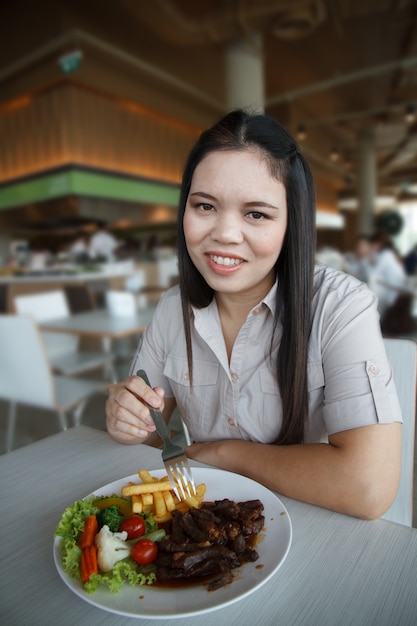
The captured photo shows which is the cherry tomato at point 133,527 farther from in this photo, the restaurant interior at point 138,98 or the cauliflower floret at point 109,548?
the restaurant interior at point 138,98

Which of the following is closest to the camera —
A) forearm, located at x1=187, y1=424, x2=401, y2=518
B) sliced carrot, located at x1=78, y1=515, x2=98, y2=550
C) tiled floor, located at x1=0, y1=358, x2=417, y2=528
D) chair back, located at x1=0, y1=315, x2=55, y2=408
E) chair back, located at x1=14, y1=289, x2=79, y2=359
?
sliced carrot, located at x1=78, y1=515, x2=98, y2=550

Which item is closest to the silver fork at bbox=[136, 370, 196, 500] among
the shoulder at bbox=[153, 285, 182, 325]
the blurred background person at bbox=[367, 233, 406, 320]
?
the shoulder at bbox=[153, 285, 182, 325]

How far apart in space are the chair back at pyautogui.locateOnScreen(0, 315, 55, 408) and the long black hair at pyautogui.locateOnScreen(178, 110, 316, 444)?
1.39 meters

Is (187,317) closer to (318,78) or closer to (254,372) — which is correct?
(254,372)

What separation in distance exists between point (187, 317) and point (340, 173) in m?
18.4

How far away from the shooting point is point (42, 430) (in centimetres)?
296

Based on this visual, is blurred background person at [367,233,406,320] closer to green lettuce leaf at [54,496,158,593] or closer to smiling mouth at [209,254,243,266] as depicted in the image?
smiling mouth at [209,254,243,266]

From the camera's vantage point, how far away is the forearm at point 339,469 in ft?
2.46

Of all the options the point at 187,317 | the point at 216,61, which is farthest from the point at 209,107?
the point at 187,317

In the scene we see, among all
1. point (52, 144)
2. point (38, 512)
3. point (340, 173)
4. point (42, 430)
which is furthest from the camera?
point (340, 173)

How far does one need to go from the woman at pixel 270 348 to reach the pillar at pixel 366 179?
1224 cm

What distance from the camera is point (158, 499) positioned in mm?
719

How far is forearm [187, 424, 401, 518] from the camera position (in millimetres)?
750

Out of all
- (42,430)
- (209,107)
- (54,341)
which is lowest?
(42,430)
